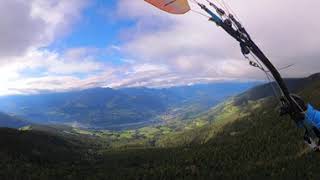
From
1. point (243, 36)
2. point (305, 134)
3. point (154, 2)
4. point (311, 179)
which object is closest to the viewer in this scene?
point (154, 2)

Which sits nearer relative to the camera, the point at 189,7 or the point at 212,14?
the point at 189,7

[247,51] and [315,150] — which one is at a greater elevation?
[247,51]

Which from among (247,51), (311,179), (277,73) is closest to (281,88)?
(277,73)

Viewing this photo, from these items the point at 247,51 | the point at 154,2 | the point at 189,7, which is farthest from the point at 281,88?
the point at 154,2

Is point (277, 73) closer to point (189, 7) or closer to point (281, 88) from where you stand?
point (281, 88)

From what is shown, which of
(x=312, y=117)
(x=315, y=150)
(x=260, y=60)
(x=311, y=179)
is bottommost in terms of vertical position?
(x=311, y=179)

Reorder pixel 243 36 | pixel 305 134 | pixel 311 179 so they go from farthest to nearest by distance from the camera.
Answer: pixel 311 179 < pixel 305 134 < pixel 243 36
